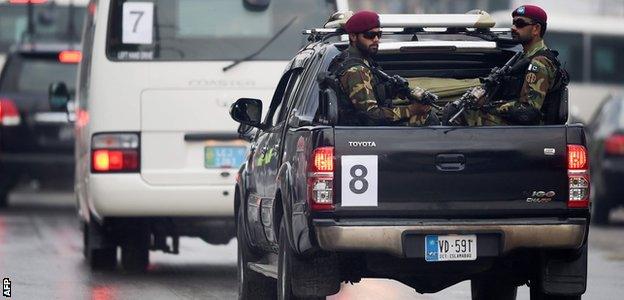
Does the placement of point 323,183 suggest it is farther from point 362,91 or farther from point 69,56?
point 69,56

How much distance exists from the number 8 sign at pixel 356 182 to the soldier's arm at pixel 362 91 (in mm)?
567

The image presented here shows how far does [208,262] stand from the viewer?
16.5 m

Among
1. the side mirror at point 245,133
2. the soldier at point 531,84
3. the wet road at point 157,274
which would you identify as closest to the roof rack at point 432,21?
the soldier at point 531,84

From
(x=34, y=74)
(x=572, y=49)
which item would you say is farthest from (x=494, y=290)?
(x=572, y=49)

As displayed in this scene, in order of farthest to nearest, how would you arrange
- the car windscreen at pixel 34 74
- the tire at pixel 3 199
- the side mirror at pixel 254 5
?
the tire at pixel 3 199 → the car windscreen at pixel 34 74 → the side mirror at pixel 254 5

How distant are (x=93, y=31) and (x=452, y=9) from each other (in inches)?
1236

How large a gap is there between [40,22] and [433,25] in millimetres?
23151

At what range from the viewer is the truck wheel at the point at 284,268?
985cm

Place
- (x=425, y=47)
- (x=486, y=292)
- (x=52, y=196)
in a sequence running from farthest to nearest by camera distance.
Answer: (x=52, y=196) → (x=486, y=292) → (x=425, y=47)

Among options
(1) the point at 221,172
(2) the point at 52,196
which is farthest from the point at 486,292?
(2) the point at 52,196

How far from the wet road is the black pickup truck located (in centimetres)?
301

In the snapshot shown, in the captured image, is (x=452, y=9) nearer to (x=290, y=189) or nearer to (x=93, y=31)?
(x=93, y=31)

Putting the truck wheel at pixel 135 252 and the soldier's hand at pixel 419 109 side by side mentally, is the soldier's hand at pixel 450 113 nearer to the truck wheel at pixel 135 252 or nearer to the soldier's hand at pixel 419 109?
the soldier's hand at pixel 419 109

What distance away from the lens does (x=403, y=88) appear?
10.2 m
